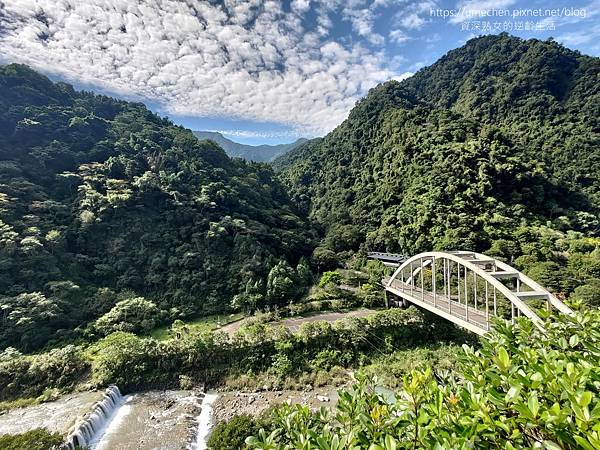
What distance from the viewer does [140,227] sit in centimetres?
3222

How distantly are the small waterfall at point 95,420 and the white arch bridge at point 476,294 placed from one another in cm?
1557

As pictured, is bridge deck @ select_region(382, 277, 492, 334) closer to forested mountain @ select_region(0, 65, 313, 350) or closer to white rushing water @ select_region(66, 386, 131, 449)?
forested mountain @ select_region(0, 65, 313, 350)

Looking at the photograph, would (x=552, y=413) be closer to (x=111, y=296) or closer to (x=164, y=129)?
(x=111, y=296)

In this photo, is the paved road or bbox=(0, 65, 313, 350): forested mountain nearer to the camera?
the paved road

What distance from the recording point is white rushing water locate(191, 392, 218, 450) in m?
13.1

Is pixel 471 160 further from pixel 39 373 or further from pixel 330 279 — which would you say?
pixel 39 373

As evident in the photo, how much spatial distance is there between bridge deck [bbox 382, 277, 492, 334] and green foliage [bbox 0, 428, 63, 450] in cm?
1751

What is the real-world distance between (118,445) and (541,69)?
79.5 meters

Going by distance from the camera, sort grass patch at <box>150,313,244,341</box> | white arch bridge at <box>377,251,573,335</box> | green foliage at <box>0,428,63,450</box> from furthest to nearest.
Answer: grass patch at <box>150,313,244,341</box> → white arch bridge at <box>377,251,573,335</box> → green foliage at <box>0,428,63,450</box>

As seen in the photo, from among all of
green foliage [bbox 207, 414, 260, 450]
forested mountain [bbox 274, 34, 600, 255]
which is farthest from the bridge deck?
green foliage [bbox 207, 414, 260, 450]

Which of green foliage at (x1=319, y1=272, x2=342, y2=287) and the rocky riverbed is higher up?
green foliage at (x1=319, y1=272, x2=342, y2=287)

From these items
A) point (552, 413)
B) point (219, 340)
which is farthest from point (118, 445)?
point (552, 413)

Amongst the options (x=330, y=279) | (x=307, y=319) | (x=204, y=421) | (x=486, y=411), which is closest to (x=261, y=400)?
(x=204, y=421)

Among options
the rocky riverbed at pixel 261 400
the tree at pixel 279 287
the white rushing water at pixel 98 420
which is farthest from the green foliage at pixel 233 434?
the tree at pixel 279 287
